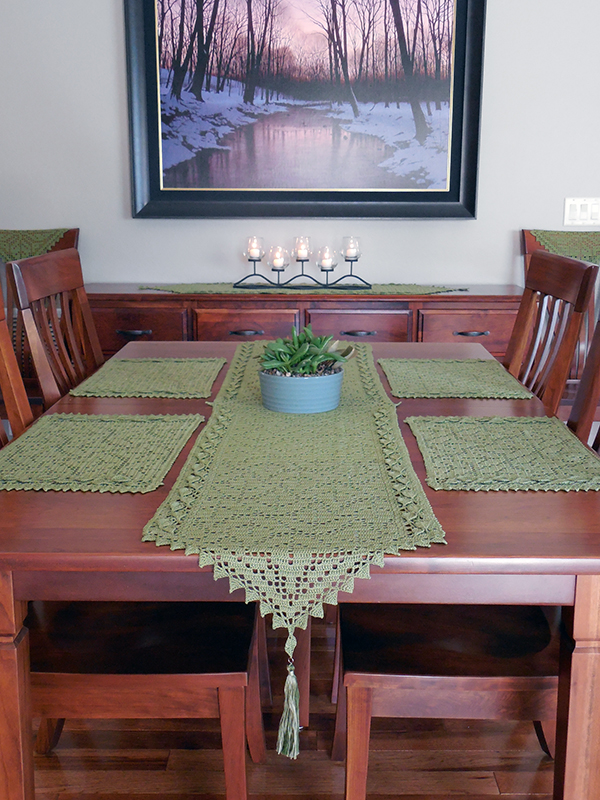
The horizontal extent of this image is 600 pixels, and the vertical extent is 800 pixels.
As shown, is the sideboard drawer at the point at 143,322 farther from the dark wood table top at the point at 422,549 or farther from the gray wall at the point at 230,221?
the dark wood table top at the point at 422,549

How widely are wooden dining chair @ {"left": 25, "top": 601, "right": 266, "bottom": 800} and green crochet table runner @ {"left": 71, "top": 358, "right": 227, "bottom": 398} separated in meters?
0.52

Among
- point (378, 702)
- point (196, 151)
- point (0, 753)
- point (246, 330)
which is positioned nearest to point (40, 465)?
point (0, 753)

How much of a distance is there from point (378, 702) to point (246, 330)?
1961 millimetres

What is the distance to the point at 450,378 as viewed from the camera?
5.83 feet

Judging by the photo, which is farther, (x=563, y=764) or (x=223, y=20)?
(x=223, y=20)

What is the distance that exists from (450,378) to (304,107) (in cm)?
181

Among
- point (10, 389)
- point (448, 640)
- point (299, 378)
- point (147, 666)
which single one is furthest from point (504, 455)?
point (10, 389)

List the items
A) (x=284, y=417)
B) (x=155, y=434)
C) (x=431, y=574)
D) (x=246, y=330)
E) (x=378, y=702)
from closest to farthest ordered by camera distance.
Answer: (x=431, y=574)
(x=378, y=702)
(x=155, y=434)
(x=284, y=417)
(x=246, y=330)

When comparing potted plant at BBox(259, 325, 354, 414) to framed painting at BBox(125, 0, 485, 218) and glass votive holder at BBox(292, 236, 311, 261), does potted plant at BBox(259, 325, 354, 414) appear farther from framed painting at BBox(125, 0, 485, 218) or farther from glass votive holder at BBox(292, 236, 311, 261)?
framed painting at BBox(125, 0, 485, 218)

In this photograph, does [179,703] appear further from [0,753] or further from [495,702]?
[495,702]

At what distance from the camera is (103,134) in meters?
3.18

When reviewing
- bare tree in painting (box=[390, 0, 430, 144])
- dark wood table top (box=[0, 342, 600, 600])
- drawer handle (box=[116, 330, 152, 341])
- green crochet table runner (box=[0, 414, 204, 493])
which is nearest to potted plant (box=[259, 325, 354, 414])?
green crochet table runner (box=[0, 414, 204, 493])

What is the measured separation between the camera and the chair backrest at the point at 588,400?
4.90 feet

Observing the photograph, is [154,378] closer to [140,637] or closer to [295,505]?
[140,637]
